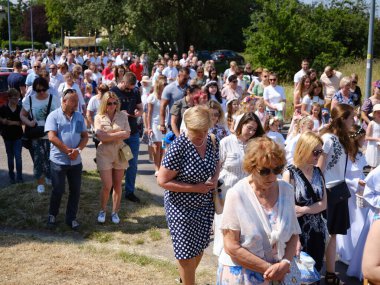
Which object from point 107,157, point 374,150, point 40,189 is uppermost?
point 107,157

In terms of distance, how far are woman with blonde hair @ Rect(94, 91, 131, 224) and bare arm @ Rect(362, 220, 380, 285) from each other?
16.3ft

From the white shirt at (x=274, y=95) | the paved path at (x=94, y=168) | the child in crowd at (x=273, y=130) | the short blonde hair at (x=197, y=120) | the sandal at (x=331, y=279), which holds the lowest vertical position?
the sandal at (x=331, y=279)

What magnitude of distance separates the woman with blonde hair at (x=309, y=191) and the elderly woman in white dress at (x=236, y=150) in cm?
83

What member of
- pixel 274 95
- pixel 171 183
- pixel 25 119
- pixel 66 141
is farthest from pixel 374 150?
pixel 25 119

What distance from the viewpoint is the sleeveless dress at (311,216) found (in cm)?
499

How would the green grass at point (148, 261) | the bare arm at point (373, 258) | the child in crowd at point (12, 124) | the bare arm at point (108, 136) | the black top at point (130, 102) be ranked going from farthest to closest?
the child in crowd at point (12, 124) < the black top at point (130, 102) < the bare arm at point (108, 136) < the green grass at point (148, 261) < the bare arm at point (373, 258)

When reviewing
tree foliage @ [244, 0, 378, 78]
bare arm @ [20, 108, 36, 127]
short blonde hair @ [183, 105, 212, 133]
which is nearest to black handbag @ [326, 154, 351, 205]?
short blonde hair @ [183, 105, 212, 133]

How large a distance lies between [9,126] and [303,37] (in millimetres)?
18352

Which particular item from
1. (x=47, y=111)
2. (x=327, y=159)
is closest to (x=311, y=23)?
(x=47, y=111)

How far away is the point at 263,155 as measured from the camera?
3.72 metres

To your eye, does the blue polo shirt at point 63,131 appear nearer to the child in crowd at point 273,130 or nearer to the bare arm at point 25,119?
the bare arm at point 25,119

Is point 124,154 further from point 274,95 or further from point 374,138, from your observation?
point 274,95

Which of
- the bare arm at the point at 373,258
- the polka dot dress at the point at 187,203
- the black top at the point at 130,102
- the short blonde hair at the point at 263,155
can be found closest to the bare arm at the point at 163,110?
the black top at the point at 130,102

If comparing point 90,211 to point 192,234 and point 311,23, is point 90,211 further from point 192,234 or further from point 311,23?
point 311,23
